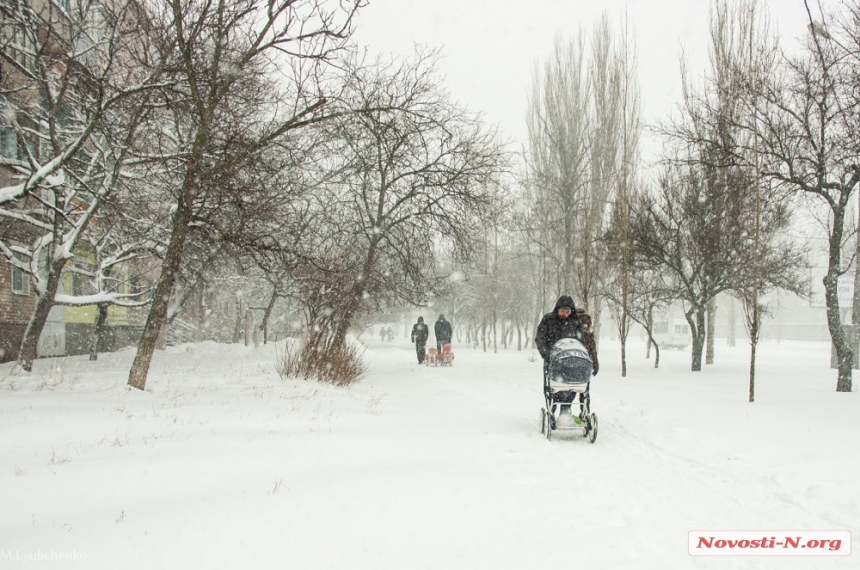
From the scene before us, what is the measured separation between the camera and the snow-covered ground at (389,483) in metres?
3.73

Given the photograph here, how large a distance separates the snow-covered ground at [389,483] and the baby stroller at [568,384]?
0.27 metres

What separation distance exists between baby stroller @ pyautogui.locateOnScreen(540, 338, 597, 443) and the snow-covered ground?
27 centimetres

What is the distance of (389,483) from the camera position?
17.4ft

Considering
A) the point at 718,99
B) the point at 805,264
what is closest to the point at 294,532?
the point at 718,99

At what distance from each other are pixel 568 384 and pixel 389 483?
3.27 metres

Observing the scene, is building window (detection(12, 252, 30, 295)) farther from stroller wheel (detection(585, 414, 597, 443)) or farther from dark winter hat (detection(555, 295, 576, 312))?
stroller wheel (detection(585, 414, 597, 443))

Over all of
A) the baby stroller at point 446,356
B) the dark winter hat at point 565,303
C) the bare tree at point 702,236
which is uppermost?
the bare tree at point 702,236

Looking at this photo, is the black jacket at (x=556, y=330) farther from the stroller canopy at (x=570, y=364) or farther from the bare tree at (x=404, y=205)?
the bare tree at (x=404, y=205)

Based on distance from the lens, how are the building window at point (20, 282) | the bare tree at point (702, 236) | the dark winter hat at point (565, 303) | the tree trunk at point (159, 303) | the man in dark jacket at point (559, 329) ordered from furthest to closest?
1. the building window at point (20, 282)
2. the bare tree at point (702, 236)
3. the tree trunk at point (159, 303)
4. the man in dark jacket at point (559, 329)
5. the dark winter hat at point (565, 303)

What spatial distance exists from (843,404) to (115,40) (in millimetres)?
14188

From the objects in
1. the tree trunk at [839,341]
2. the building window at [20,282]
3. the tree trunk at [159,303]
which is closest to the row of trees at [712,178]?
the tree trunk at [839,341]

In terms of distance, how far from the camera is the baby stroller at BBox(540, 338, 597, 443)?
7551 millimetres

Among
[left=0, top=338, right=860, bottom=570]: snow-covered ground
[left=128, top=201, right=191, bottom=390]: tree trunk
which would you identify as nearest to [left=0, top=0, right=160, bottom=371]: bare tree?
[left=128, top=201, right=191, bottom=390]: tree trunk

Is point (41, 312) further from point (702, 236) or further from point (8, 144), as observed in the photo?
point (702, 236)
